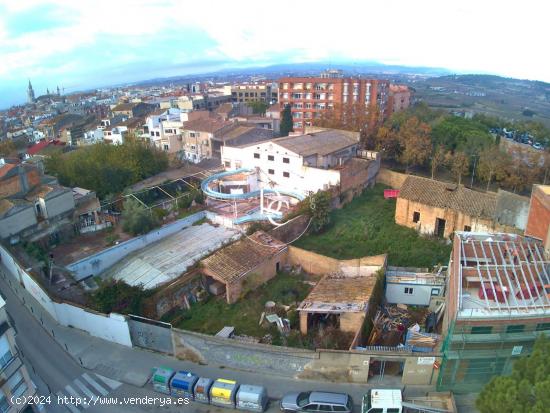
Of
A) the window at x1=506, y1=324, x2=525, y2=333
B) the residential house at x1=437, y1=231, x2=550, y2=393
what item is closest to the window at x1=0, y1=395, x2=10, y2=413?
the residential house at x1=437, y1=231, x2=550, y2=393

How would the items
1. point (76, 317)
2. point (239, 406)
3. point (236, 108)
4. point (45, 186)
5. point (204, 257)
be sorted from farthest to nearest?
point (236, 108) → point (45, 186) → point (204, 257) → point (76, 317) → point (239, 406)

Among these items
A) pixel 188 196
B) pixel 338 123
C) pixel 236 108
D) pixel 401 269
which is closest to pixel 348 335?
pixel 401 269

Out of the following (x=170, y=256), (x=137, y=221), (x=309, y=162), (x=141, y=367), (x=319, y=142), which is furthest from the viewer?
(x=319, y=142)

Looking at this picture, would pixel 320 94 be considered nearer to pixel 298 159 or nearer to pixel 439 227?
pixel 298 159

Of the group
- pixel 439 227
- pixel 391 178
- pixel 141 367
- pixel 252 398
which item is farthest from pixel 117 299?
pixel 391 178

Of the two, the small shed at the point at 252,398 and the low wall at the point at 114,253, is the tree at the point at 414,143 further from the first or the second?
the small shed at the point at 252,398

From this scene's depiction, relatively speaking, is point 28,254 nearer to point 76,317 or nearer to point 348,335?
point 76,317
